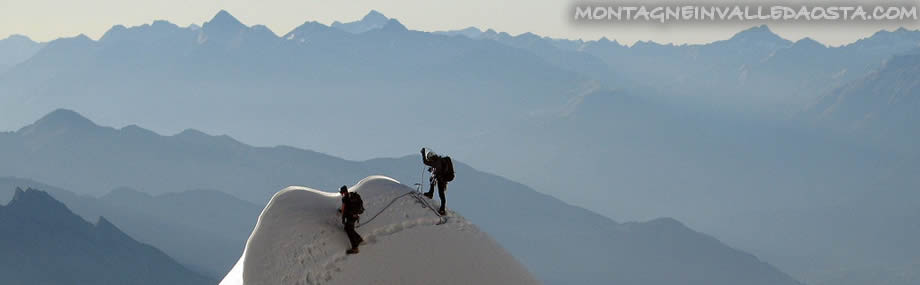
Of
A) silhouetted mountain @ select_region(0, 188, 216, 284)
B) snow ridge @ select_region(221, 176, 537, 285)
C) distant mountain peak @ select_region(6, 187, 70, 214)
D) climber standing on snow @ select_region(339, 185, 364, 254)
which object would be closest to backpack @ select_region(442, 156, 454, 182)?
snow ridge @ select_region(221, 176, 537, 285)

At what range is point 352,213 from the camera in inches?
492

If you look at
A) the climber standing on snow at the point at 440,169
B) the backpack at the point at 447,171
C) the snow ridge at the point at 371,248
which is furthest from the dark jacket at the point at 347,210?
the backpack at the point at 447,171

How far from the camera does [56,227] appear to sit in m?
140

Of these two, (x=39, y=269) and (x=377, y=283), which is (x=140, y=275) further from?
(x=377, y=283)

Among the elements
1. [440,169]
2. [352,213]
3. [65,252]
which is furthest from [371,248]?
[65,252]

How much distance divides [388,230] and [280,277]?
6.50 feet

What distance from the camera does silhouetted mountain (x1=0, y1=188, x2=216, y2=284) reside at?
127m

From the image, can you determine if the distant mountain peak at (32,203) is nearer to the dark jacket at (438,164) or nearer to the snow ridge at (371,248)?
the snow ridge at (371,248)

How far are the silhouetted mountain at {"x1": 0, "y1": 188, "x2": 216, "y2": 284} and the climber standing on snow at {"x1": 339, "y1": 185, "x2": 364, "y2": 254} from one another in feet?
418

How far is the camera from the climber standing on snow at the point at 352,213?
491 inches

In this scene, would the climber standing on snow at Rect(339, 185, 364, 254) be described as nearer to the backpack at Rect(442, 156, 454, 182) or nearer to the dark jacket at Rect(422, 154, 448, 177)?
the dark jacket at Rect(422, 154, 448, 177)

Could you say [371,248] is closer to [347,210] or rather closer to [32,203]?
[347,210]

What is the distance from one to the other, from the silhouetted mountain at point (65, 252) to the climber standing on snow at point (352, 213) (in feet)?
418

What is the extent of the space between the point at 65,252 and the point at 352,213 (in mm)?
142547
